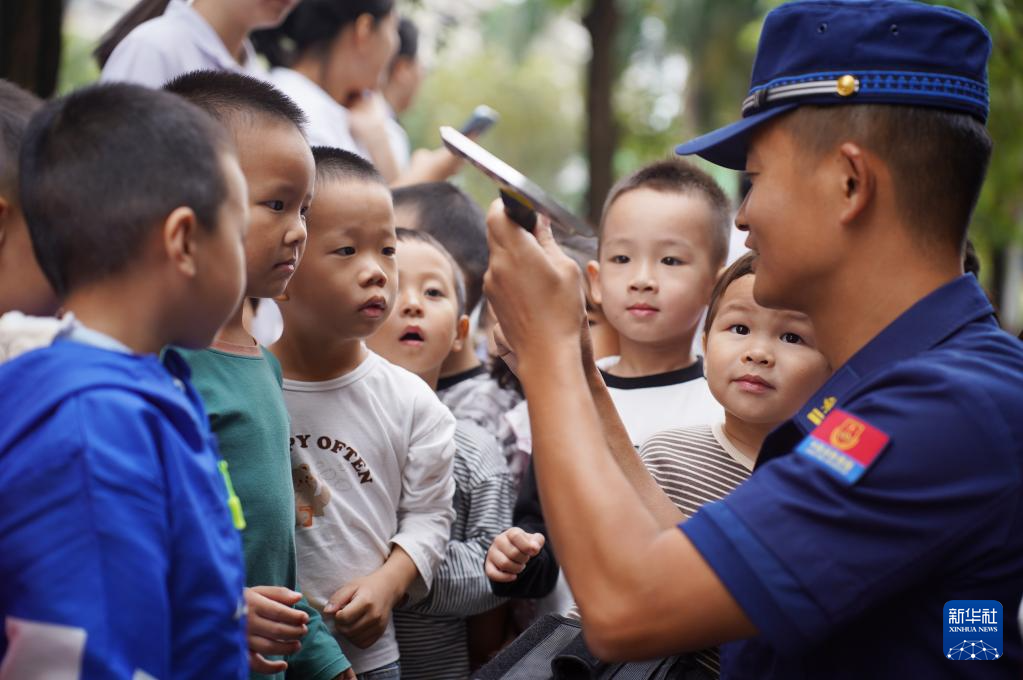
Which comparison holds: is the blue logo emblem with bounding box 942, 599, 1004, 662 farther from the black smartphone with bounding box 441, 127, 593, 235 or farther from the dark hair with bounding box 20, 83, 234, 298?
the dark hair with bounding box 20, 83, 234, 298

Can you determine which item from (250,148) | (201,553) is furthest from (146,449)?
(250,148)

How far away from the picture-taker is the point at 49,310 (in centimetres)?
215

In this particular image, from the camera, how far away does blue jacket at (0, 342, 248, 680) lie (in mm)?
1492

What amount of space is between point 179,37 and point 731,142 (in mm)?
2205

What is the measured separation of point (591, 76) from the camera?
10.5 m

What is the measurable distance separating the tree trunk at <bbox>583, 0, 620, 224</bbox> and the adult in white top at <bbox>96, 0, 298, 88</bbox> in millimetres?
6427

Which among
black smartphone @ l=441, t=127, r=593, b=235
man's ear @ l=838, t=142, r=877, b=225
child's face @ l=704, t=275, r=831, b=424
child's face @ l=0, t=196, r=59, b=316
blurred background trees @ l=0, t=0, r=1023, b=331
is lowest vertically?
blurred background trees @ l=0, t=0, r=1023, b=331

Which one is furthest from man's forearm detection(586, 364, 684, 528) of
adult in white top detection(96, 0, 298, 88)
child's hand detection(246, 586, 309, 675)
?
adult in white top detection(96, 0, 298, 88)

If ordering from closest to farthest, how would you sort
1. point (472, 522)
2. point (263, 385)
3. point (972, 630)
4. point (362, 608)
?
1. point (972, 630)
2. point (263, 385)
3. point (362, 608)
4. point (472, 522)

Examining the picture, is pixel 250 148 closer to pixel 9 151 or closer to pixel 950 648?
pixel 9 151

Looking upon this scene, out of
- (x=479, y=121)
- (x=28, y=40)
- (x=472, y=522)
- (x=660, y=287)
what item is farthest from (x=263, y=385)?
(x=28, y=40)

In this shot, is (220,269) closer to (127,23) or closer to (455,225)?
(455,225)

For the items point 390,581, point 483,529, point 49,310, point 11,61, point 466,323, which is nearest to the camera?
point 49,310

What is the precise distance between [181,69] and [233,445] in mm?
1840
